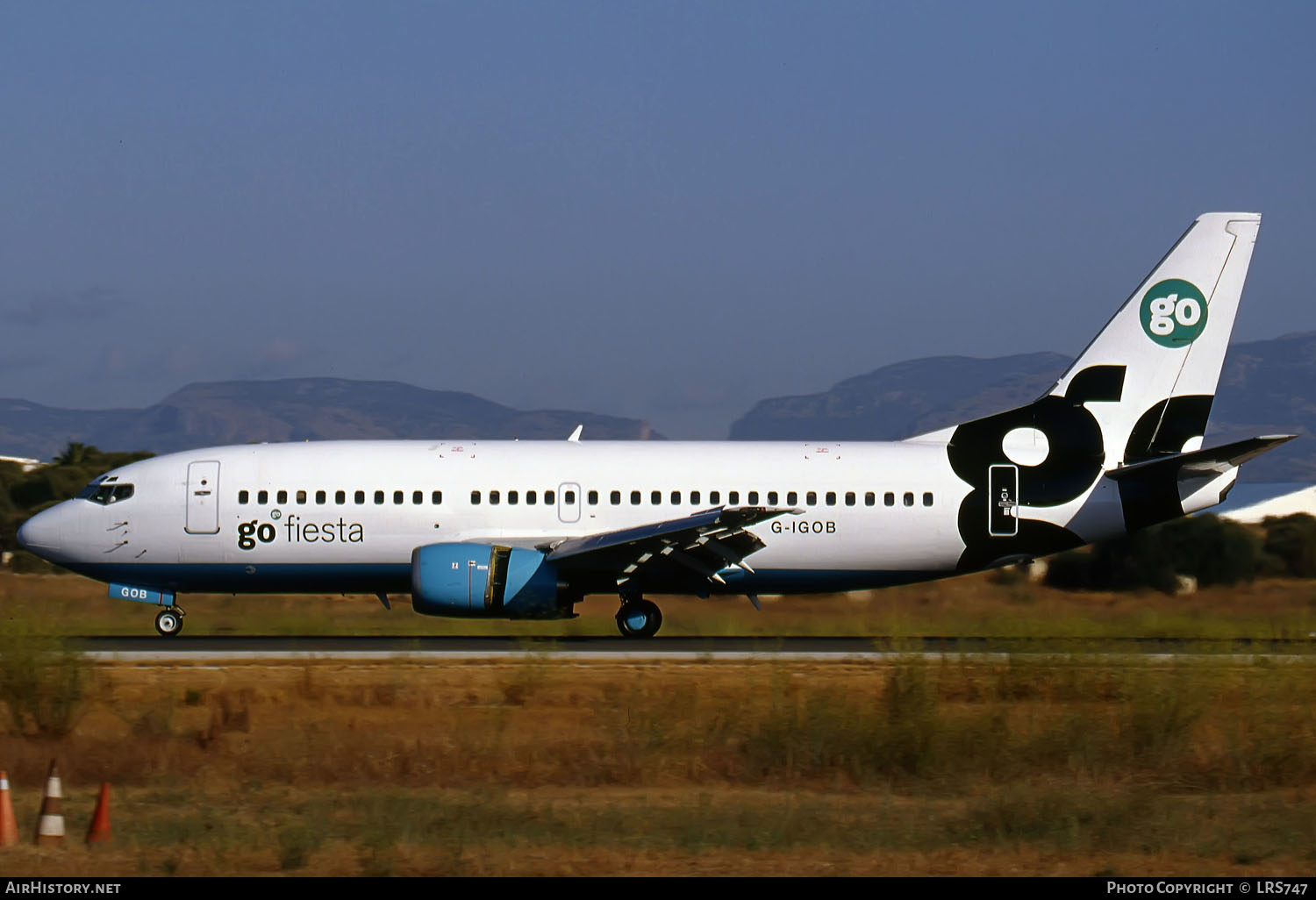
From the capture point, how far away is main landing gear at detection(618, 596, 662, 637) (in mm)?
26266

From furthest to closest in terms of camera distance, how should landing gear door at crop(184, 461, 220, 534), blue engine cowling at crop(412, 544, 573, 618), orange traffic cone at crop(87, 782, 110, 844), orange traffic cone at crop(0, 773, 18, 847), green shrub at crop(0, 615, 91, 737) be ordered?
landing gear door at crop(184, 461, 220, 534) → blue engine cowling at crop(412, 544, 573, 618) → green shrub at crop(0, 615, 91, 737) → orange traffic cone at crop(87, 782, 110, 844) → orange traffic cone at crop(0, 773, 18, 847)

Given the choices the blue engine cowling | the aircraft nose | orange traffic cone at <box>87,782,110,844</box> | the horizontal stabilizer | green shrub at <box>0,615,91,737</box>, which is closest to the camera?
orange traffic cone at <box>87,782,110,844</box>

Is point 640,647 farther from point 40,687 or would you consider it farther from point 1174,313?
point 1174,313

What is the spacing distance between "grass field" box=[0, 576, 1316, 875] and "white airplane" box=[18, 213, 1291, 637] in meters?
4.91

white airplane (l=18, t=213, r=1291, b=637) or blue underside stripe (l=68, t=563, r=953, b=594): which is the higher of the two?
white airplane (l=18, t=213, r=1291, b=637)

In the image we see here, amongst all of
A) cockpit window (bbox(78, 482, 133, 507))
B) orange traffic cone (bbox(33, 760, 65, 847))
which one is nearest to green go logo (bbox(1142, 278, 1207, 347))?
cockpit window (bbox(78, 482, 133, 507))

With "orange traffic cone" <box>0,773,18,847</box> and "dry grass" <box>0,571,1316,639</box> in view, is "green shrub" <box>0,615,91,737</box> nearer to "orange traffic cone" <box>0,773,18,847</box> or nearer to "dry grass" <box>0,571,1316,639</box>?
"orange traffic cone" <box>0,773,18,847</box>

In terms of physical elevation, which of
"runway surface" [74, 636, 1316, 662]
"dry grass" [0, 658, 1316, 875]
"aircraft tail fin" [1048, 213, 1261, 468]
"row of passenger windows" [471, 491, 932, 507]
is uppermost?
"aircraft tail fin" [1048, 213, 1261, 468]

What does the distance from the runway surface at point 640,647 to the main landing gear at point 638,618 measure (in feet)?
0.83

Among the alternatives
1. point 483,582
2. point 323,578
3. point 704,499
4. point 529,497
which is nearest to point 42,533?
point 323,578

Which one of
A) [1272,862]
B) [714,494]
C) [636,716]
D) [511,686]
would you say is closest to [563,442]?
[714,494]

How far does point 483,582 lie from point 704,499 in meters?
4.01

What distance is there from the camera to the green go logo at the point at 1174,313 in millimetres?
27109
